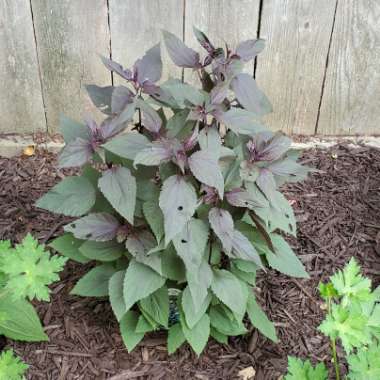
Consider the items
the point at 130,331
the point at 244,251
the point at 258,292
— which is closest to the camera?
the point at 244,251

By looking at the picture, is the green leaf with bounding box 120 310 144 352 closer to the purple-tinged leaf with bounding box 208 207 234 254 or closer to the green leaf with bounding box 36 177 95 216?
the green leaf with bounding box 36 177 95 216

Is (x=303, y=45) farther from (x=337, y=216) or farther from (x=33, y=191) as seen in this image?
(x=33, y=191)

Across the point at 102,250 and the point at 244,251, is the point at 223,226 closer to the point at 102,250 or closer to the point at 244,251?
the point at 244,251

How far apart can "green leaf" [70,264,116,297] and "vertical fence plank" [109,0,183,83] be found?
1.21m

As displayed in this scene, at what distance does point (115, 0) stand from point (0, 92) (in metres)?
Result: 0.80

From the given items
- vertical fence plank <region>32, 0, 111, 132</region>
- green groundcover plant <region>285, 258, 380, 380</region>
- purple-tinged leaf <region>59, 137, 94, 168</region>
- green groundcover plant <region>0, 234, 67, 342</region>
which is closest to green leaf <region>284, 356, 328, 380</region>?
green groundcover plant <region>285, 258, 380, 380</region>

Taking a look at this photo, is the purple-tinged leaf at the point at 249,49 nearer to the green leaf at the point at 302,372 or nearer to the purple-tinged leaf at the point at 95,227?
the purple-tinged leaf at the point at 95,227

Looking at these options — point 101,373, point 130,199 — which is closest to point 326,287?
point 130,199

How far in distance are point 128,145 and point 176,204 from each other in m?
0.25

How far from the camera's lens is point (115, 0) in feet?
8.84

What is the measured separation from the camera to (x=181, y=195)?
1.64m

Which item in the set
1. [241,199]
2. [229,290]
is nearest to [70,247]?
[229,290]

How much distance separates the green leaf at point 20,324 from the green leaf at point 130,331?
0.34 meters

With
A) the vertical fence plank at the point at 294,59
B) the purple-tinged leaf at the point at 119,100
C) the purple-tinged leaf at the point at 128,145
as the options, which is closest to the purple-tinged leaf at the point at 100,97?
the purple-tinged leaf at the point at 119,100
